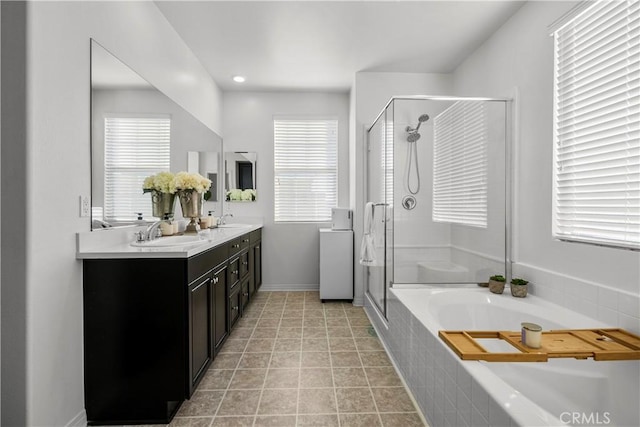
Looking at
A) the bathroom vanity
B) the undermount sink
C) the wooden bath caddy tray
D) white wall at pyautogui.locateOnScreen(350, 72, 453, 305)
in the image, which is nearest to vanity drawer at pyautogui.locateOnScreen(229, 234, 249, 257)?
the undermount sink

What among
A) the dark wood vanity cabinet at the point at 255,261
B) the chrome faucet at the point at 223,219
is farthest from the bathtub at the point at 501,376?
the chrome faucet at the point at 223,219

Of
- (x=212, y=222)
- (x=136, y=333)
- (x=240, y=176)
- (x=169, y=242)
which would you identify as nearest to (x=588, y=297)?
(x=136, y=333)

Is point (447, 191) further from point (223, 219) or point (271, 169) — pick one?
point (223, 219)

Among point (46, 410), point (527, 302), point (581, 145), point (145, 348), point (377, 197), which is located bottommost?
Result: point (46, 410)

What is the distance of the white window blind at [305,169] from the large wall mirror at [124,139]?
176cm

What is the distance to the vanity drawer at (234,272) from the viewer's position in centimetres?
267

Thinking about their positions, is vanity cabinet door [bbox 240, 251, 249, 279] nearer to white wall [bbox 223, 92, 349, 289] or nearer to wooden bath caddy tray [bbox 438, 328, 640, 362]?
white wall [bbox 223, 92, 349, 289]

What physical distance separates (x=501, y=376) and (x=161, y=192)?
242 cm

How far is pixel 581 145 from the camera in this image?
6.02ft

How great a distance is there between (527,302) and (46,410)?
263 centimetres

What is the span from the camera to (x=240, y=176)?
4.27 meters

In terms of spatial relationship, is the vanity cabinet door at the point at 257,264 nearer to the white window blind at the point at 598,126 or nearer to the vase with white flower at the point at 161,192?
the vase with white flower at the point at 161,192

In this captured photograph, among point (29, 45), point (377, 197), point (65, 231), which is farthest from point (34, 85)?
point (377, 197)

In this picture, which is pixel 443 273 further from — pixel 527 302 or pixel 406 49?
pixel 406 49
